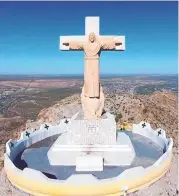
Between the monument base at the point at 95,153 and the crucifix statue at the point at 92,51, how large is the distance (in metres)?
1.38

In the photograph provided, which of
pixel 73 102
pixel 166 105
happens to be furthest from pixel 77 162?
pixel 166 105

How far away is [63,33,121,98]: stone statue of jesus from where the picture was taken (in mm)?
13609

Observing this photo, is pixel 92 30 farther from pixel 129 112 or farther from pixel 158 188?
pixel 129 112

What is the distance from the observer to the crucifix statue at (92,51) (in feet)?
44.8

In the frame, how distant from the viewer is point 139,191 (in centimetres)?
1105

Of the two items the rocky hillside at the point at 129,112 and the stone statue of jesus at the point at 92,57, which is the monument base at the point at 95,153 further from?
the rocky hillside at the point at 129,112

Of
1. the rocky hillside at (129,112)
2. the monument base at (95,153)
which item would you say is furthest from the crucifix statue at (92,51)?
the rocky hillside at (129,112)

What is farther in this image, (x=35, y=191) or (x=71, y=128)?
(x=71, y=128)

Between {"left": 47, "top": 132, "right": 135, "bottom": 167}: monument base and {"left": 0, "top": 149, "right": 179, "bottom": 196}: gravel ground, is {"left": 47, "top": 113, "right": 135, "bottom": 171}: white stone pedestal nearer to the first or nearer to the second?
{"left": 47, "top": 132, "right": 135, "bottom": 167}: monument base

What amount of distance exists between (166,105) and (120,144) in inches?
1071

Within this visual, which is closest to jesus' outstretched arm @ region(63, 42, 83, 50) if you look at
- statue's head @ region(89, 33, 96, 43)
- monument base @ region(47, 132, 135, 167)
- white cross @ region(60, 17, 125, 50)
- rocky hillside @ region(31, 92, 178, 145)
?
white cross @ region(60, 17, 125, 50)

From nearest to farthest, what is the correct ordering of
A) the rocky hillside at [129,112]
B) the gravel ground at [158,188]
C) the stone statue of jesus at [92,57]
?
the gravel ground at [158,188] → the stone statue of jesus at [92,57] → the rocky hillside at [129,112]

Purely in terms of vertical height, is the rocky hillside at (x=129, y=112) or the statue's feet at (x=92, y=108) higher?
the statue's feet at (x=92, y=108)

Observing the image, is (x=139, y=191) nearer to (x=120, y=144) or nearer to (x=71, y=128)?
(x=120, y=144)
